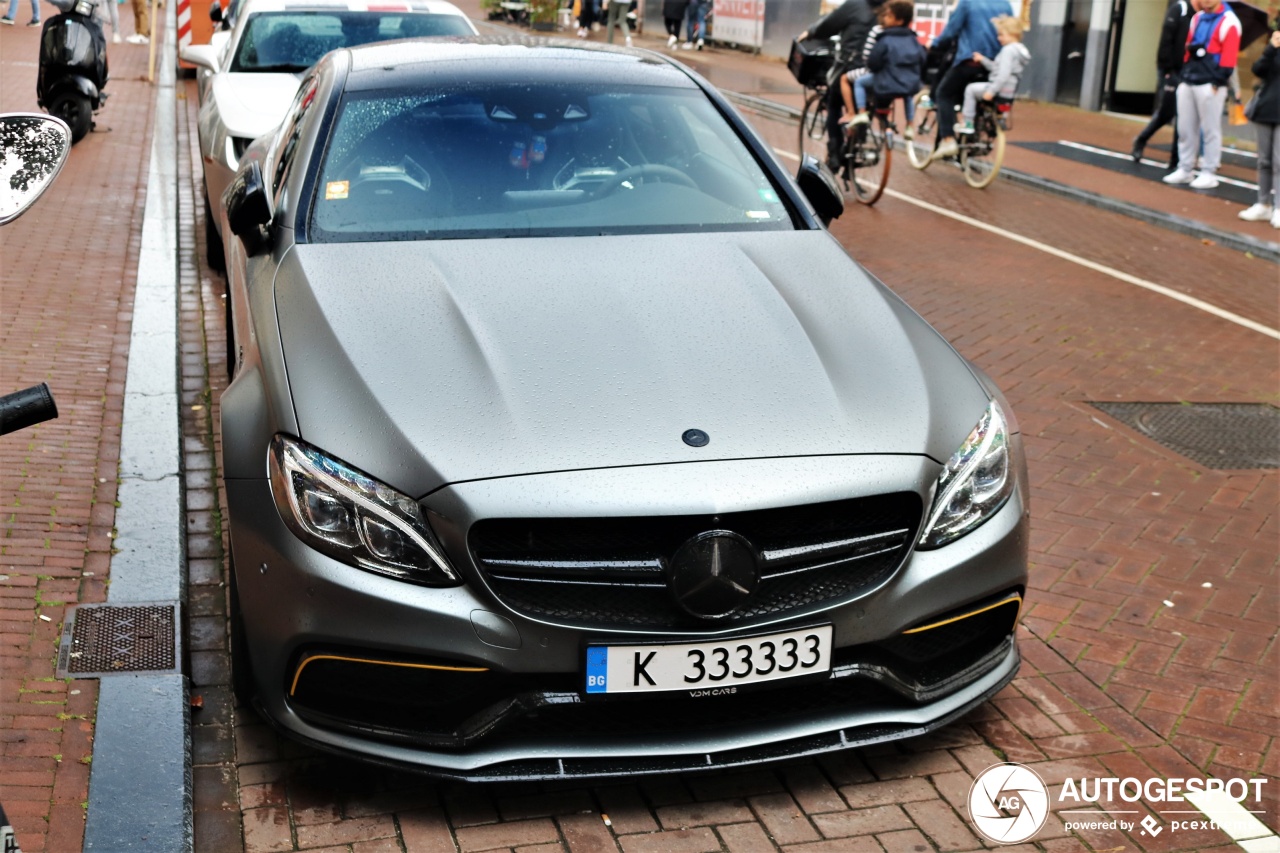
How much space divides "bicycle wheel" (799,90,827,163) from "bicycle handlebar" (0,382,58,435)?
12.5 m

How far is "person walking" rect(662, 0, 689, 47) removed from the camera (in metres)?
30.5

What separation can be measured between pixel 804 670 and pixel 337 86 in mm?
2823

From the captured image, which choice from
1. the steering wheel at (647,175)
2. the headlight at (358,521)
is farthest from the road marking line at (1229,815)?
the steering wheel at (647,175)

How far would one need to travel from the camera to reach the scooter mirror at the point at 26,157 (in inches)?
84.7

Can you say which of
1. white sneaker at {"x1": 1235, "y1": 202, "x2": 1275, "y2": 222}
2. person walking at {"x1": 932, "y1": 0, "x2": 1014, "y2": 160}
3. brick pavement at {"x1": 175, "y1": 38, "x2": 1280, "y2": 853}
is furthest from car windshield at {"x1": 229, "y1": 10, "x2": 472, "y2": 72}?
white sneaker at {"x1": 1235, "y1": 202, "x2": 1275, "y2": 222}

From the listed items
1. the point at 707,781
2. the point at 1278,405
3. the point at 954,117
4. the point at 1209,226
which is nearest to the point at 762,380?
the point at 707,781

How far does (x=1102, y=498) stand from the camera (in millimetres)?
5730

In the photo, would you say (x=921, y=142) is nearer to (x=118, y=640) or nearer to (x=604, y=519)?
(x=118, y=640)

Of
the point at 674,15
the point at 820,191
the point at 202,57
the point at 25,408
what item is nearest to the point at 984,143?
the point at 202,57

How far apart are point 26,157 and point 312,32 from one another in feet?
26.9

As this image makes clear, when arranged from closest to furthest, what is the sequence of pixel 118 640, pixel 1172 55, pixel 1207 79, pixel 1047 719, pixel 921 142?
1. pixel 1047 719
2. pixel 118 640
3. pixel 1207 79
4. pixel 1172 55
5. pixel 921 142

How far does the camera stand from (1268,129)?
37.8ft

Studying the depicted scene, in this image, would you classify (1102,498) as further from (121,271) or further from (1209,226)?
(1209,226)

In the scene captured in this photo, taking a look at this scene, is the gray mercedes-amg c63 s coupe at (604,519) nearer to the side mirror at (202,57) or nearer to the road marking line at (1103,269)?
the road marking line at (1103,269)
